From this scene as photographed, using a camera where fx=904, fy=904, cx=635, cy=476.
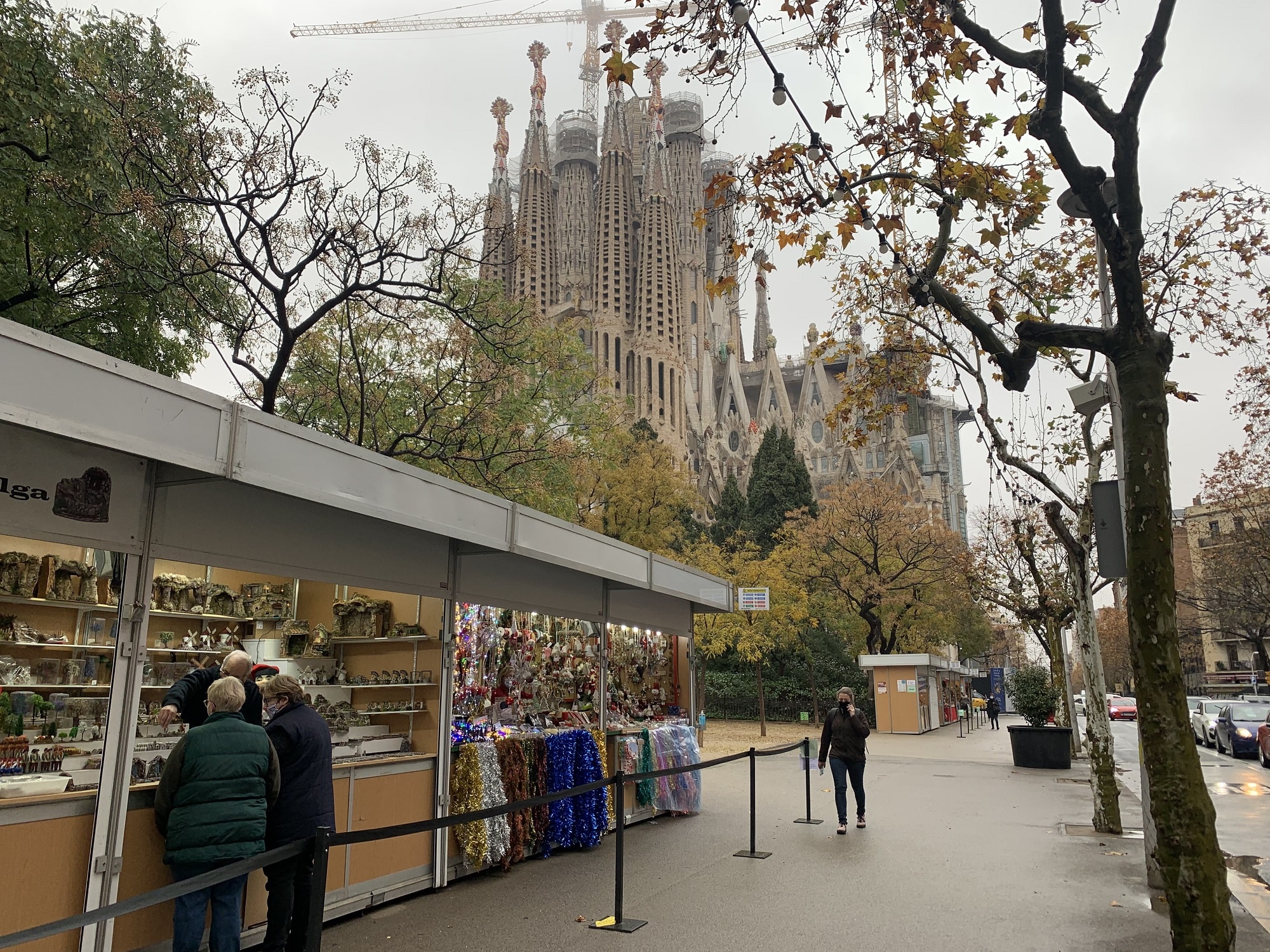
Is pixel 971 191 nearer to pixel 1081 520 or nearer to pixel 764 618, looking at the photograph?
pixel 1081 520

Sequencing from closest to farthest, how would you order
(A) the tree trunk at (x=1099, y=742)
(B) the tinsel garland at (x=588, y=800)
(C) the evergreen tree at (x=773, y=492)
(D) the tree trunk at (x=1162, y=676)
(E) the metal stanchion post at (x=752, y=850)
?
(D) the tree trunk at (x=1162, y=676), (E) the metal stanchion post at (x=752, y=850), (B) the tinsel garland at (x=588, y=800), (A) the tree trunk at (x=1099, y=742), (C) the evergreen tree at (x=773, y=492)

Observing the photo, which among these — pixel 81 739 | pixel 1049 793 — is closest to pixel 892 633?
pixel 1049 793

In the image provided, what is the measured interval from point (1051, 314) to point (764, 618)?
2154 cm

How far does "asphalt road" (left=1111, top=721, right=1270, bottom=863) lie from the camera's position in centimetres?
1100

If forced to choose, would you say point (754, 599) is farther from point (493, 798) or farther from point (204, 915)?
point (204, 915)

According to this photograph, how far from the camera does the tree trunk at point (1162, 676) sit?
5.02 m

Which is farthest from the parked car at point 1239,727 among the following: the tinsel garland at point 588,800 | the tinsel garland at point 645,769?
the tinsel garland at point 588,800

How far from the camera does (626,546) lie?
10.5 meters

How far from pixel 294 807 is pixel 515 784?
3.39 metres

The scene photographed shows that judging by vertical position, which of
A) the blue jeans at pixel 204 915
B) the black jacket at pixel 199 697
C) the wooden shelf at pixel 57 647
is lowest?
the blue jeans at pixel 204 915

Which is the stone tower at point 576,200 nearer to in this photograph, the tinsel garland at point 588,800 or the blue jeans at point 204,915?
the tinsel garland at point 588,800

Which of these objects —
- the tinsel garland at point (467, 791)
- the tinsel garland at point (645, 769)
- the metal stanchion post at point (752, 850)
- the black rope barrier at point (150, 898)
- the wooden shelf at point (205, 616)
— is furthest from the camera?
the tinsel garland at point (645, 769)

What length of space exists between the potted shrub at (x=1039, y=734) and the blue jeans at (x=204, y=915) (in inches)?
717

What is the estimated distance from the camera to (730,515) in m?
50.0
